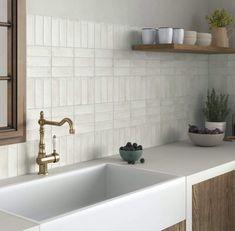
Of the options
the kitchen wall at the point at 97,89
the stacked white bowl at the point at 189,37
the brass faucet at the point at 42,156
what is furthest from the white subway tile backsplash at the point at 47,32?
the stacked white bowl at the point at 189,37

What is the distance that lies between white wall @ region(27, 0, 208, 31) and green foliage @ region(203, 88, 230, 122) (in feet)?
1.75

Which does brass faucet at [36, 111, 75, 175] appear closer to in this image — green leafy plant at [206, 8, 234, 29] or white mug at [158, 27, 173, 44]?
white mug at [158, 27, 173, 44]

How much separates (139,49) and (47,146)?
85 centimetres

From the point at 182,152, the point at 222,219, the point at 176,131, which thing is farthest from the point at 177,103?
the point at 222,219

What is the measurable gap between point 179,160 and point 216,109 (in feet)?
2.82

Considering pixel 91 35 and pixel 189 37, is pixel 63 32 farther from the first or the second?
pixel 189 37

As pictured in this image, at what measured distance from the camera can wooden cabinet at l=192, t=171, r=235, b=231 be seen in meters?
2.27

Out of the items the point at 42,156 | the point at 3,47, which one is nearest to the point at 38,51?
the point at 3,47

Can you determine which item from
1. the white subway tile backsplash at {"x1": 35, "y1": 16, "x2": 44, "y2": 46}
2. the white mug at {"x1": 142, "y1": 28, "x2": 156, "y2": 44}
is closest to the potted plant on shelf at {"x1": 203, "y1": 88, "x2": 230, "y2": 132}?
the white mug at {"x1": 142, "y1": 28, "x2": 156, "y2": 44}

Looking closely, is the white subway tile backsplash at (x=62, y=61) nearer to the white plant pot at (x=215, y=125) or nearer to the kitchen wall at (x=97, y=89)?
the kitchen wall at (x=97, y=89)

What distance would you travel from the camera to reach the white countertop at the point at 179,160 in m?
2.27

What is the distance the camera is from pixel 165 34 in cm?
273

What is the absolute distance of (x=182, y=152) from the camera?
9.22 ft

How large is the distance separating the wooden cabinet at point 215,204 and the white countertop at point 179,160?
0.30ft
